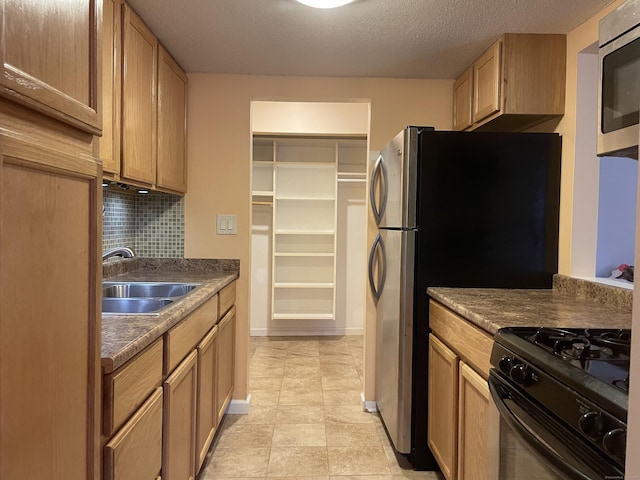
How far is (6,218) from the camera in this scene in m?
0.65

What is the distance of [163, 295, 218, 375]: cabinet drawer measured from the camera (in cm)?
149

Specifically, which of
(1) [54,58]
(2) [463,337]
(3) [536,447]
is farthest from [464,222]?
(1) [54,58]

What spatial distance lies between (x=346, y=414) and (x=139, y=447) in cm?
183

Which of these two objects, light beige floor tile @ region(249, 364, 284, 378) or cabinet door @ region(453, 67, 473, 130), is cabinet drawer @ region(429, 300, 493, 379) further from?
light beige floor tile @ region(249, 364, 284, 378)

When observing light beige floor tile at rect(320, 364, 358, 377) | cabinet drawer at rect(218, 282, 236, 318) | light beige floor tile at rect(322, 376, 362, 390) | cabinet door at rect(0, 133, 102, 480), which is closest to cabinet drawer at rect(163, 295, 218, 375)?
cabinet drawer at rect(218, 282, 236, 318)

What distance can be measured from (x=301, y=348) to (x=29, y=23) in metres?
3.91

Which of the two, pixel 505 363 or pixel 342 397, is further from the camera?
pixel 342 397

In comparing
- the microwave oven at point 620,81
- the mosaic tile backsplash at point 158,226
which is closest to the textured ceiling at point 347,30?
the microwave oven at point 620,81

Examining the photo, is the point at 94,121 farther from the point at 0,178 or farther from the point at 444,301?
the point at 444,301

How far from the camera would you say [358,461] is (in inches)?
90.4

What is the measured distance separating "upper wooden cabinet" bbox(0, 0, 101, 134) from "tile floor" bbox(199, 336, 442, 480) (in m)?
1.90

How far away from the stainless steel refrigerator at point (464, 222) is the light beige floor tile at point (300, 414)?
2.32ft

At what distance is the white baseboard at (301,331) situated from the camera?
4742 mm

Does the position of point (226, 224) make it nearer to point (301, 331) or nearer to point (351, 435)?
point (351, 435)
